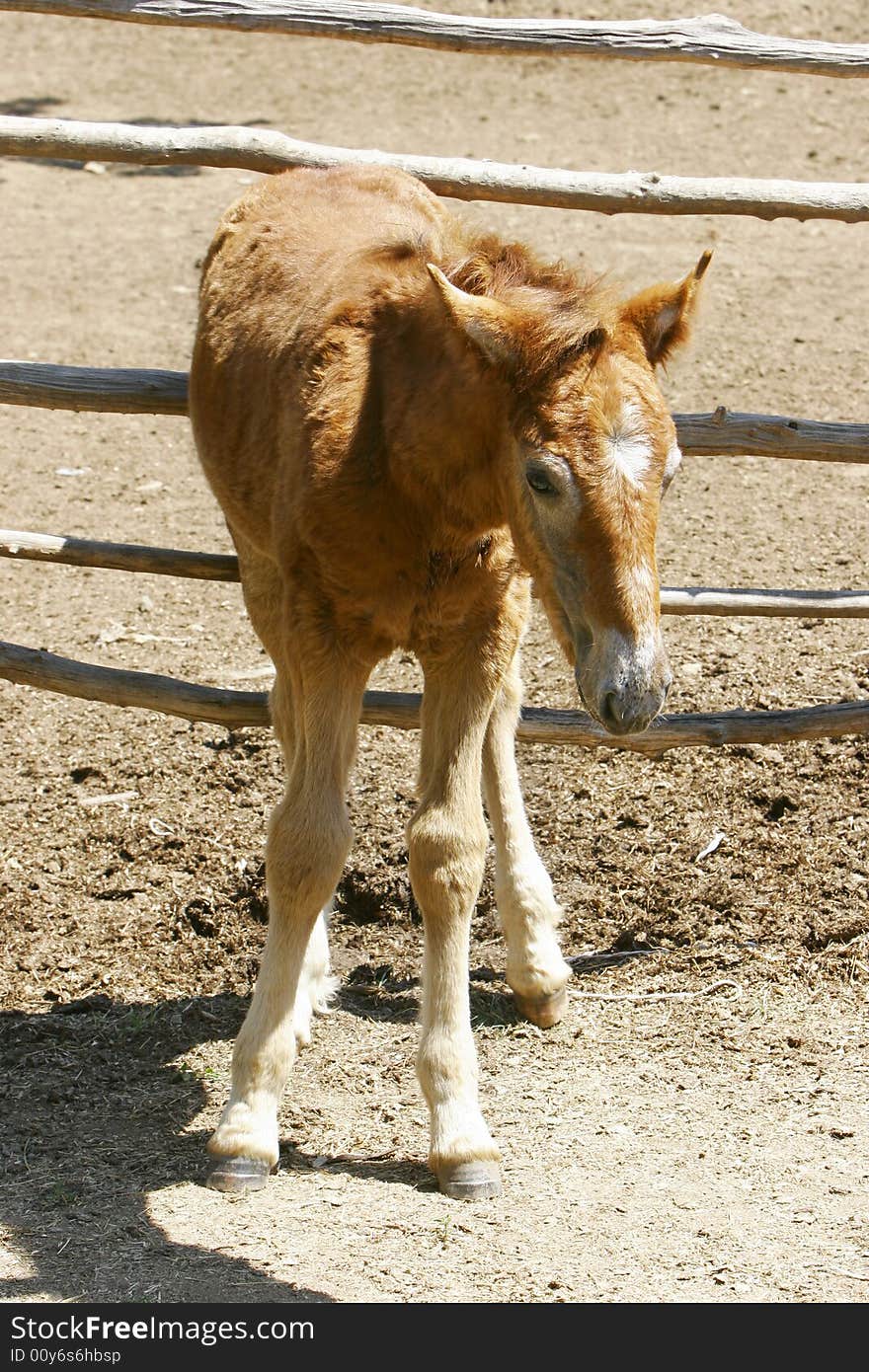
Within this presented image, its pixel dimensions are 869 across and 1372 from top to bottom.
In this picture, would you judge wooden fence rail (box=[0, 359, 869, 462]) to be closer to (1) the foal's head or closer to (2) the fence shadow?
(1) the foal's head

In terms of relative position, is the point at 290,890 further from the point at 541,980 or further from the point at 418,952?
the point at 418,952

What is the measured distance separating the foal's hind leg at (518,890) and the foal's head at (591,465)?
52.4 inches

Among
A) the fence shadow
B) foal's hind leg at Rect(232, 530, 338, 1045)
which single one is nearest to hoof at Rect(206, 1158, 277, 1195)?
the fence shadow

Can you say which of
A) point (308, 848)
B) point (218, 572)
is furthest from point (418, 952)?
point (218, 572)

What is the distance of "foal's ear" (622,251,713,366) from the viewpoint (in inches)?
131

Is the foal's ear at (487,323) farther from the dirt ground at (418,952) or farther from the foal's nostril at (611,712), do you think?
the dirt ground at (418,952)

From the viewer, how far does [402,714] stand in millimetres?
4992

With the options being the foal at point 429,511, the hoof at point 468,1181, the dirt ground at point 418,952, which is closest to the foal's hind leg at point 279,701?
the foal at point 429,511

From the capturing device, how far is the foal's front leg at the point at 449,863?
382 centimetres

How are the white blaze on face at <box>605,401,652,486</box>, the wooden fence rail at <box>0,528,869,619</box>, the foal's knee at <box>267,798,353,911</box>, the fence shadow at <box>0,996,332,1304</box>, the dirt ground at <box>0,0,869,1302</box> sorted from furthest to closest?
the wooden fence rail at <box>0,528,869,619</box>
the foal's knee at <box>267,798,353,911</box>
the dirt ground at <box>0,0,869,1302</box>
the fence shadow at <box>0,996,332,1304</box>
the white blaze on face at <box>605,401,652,486</box>

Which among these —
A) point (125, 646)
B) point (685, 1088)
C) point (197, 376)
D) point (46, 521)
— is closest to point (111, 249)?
point (46, 521)

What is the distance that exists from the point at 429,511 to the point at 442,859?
0.89m

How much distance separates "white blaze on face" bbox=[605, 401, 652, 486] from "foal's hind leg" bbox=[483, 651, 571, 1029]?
1.50 meters
